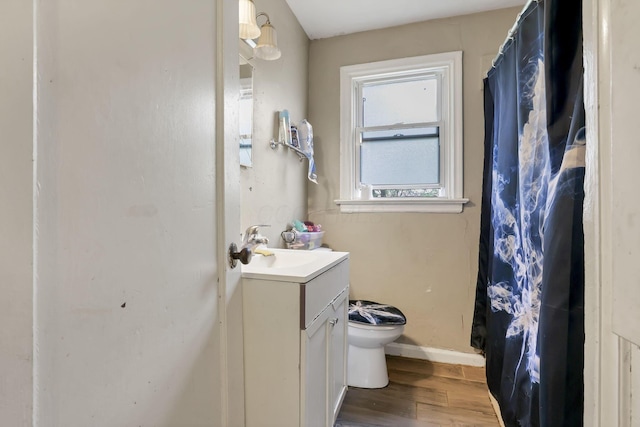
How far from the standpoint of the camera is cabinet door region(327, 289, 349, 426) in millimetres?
1252

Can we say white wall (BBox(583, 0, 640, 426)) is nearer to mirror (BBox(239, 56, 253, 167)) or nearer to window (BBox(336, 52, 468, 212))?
mirror (BBox(239, 56, 253, 167))

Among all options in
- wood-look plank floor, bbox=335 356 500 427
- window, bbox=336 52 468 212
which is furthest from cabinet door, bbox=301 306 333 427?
window, bbox=336 52 468 212

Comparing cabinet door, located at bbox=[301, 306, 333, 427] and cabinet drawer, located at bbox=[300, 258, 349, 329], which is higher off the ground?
cabinet drawer, located at bbox=[300, 258, 349, 329]

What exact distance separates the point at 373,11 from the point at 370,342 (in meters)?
2.04

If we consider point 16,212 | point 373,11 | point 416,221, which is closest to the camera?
point 16,212

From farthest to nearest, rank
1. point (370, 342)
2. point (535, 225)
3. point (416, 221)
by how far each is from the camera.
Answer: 1. point (416, 221)
2. point (370, 342)
3. point (535, 225)

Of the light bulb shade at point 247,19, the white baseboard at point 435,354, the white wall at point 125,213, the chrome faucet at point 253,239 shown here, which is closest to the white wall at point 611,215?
the white wall at point 125,213

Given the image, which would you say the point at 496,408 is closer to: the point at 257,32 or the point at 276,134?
the point at 276,134

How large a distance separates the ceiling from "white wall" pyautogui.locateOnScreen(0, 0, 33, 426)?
1809 millimetres

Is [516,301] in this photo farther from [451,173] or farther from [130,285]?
[130,285]

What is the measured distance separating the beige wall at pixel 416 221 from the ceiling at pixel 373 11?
0.05 metres

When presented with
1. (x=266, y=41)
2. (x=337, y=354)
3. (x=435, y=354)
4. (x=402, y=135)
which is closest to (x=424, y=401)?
(x=435, y=354)

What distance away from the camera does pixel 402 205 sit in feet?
6.72

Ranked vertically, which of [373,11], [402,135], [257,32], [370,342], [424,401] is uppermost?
[373,11]
